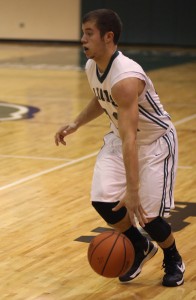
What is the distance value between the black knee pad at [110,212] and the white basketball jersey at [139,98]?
417 millimetres

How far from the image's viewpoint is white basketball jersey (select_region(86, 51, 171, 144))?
14.7 ft

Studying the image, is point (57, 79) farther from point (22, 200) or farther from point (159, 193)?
point (159, 193)

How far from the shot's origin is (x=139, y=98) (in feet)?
15.2

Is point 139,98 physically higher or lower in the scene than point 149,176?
higher

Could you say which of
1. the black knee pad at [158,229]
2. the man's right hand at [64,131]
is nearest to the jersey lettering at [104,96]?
the man's right hand at [64,131]

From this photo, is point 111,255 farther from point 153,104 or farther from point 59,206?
point 59,206

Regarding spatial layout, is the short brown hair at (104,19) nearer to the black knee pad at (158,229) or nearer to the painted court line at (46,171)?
the black knee pad at (158,229)

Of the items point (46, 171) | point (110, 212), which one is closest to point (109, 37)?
point (110, 212)

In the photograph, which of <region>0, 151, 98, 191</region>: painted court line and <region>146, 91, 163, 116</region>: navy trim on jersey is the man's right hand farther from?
<region>0, 151, 98, 191</region>: painted court line

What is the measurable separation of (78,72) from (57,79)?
134cm

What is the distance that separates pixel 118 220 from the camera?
4789 mm

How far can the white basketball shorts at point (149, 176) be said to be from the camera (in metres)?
4.68

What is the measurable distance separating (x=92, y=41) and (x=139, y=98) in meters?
0.43

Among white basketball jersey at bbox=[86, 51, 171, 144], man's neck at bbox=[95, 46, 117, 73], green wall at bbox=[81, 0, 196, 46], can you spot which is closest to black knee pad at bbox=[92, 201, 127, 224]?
white basketball jersey at bbox=[86, 51, 171, 144]
